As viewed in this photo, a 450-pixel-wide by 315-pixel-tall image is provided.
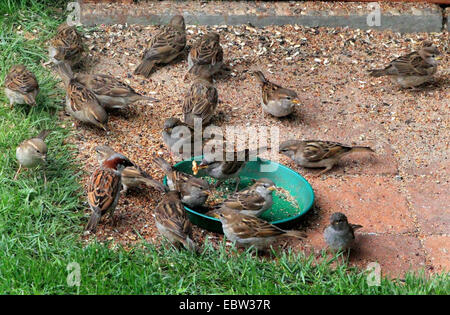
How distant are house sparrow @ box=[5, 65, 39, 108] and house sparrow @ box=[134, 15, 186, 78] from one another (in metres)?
1.50

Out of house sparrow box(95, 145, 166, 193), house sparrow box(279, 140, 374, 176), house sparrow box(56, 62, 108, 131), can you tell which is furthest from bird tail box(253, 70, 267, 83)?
house sparrow box(95, 145, 166, 193)

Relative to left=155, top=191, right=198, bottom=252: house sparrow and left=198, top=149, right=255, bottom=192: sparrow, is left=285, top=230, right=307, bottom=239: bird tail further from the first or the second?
left=198, top=149, right=255, bottom=192: sparrow

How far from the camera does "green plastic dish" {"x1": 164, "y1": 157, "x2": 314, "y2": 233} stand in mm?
6438

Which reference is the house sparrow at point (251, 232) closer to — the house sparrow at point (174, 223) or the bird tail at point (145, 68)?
the house sparrow at point (174, 223)

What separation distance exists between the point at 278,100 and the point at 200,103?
90 cm

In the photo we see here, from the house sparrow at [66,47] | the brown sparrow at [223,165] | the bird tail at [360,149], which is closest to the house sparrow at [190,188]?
the brown sparrow at [223,165]

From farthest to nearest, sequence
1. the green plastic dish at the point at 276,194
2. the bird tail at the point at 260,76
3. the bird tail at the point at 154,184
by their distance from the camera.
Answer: the bird tail at the point at 260,76, the bird tail at the point at 154,184, the green plastic dish at the point at 276,194

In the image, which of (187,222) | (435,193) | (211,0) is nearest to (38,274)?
(187,222)

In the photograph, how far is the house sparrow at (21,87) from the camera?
7.68 metres

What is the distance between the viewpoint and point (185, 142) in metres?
7.51

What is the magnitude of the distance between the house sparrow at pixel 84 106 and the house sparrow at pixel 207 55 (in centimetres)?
146

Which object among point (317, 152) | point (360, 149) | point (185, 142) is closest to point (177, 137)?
point (185, 142)

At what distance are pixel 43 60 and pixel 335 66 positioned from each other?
12.5 feet

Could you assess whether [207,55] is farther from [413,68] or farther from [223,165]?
[413,68]
